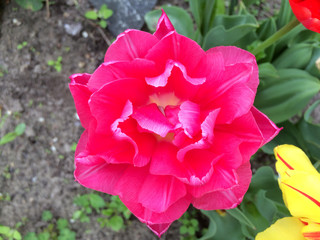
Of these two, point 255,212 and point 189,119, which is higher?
point 189,119

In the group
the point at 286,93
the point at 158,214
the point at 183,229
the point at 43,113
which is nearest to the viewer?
the point at 158,214

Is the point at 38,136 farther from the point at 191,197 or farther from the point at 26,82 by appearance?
the point at 191,197

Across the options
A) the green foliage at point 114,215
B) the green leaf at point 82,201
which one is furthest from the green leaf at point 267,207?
the green leaf at point 82,201

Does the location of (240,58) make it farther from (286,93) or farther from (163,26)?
(286,93)

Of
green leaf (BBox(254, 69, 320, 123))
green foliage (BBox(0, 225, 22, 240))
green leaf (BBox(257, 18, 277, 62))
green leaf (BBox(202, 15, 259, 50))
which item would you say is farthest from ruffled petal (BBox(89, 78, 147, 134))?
green foliage (BBox(0, 225, 22, 240))

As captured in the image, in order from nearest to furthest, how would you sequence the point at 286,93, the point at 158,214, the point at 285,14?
the point at 158,214, the point at 286,93, the point at 285,14

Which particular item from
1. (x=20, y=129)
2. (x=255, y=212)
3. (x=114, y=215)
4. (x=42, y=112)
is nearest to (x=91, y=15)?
(x=42, y=112)

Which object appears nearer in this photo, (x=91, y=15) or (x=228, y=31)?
(x=228, y=31)

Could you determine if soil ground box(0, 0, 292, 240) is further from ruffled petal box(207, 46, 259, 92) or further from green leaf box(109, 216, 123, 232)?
ruffled petal box(207, 46, 259, 92)
